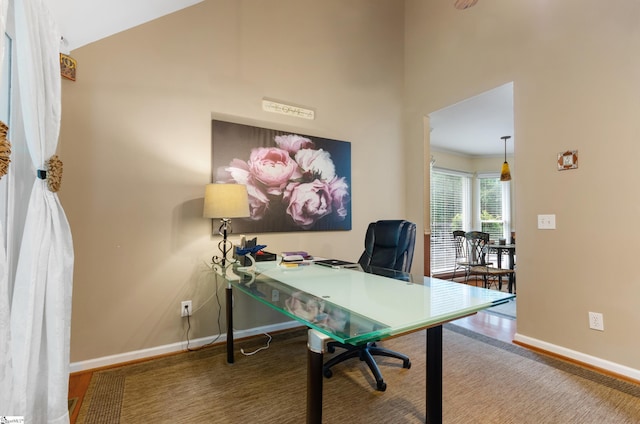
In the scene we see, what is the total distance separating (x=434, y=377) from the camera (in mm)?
1402

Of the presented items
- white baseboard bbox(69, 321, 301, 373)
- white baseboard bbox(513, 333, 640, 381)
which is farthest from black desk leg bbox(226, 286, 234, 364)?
white baseboard bbox(513, 333, 640, 381)

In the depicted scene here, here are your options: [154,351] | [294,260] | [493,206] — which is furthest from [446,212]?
[154,351]

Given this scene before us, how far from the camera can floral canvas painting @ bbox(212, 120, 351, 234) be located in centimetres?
264

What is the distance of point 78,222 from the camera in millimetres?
2107

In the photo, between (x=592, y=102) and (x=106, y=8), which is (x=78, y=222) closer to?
(x=106, y=8)

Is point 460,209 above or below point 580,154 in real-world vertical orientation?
below

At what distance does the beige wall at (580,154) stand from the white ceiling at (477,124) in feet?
1.26

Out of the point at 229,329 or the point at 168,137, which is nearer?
the point at 229,329

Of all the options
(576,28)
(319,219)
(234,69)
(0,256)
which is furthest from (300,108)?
(0,256)

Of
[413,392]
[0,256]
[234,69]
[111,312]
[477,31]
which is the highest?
[477,31]

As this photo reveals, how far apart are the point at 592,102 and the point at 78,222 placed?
381 centimetres

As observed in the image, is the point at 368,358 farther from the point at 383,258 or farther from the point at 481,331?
the point at 481,331

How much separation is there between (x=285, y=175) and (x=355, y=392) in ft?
6.16

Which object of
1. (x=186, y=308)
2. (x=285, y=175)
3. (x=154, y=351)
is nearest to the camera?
(x=154, y=351)
